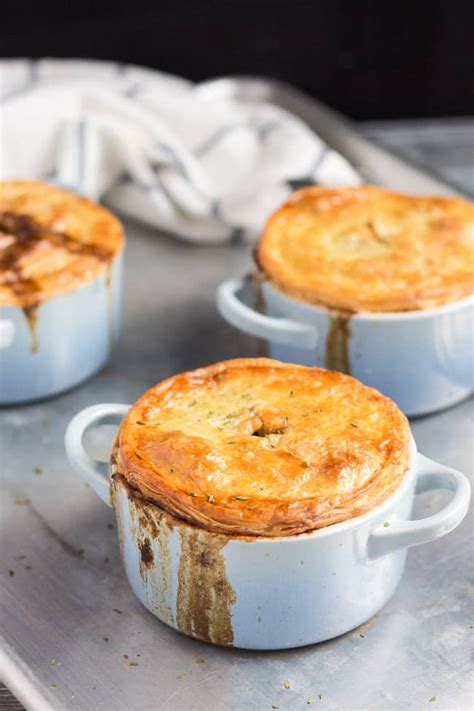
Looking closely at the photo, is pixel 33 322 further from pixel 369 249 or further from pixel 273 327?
pixel 369 249

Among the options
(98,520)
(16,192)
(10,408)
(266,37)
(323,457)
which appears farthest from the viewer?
(266,37)

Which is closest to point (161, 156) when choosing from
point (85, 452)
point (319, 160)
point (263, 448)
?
point (319, 160)

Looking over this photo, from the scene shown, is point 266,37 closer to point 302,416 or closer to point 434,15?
point 434,15

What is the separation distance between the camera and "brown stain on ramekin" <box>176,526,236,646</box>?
102 cm

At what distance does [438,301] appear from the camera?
133cm

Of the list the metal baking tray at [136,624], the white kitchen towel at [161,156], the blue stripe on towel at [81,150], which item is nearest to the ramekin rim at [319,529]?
the metal baking tray at [136,624]

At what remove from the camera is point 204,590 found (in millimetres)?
1052

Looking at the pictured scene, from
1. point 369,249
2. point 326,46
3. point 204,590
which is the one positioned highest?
point 369,249

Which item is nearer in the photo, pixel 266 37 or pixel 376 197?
pixel 376 197

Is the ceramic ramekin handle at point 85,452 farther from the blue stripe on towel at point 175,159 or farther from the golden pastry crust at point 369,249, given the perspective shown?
the blue stripe on towel at point 175,159

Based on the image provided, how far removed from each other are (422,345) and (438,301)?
53 mm

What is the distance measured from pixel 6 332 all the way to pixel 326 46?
1.91 meters

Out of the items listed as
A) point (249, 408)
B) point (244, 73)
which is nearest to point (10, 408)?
point (249, 408)

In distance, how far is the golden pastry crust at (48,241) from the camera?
140cm
